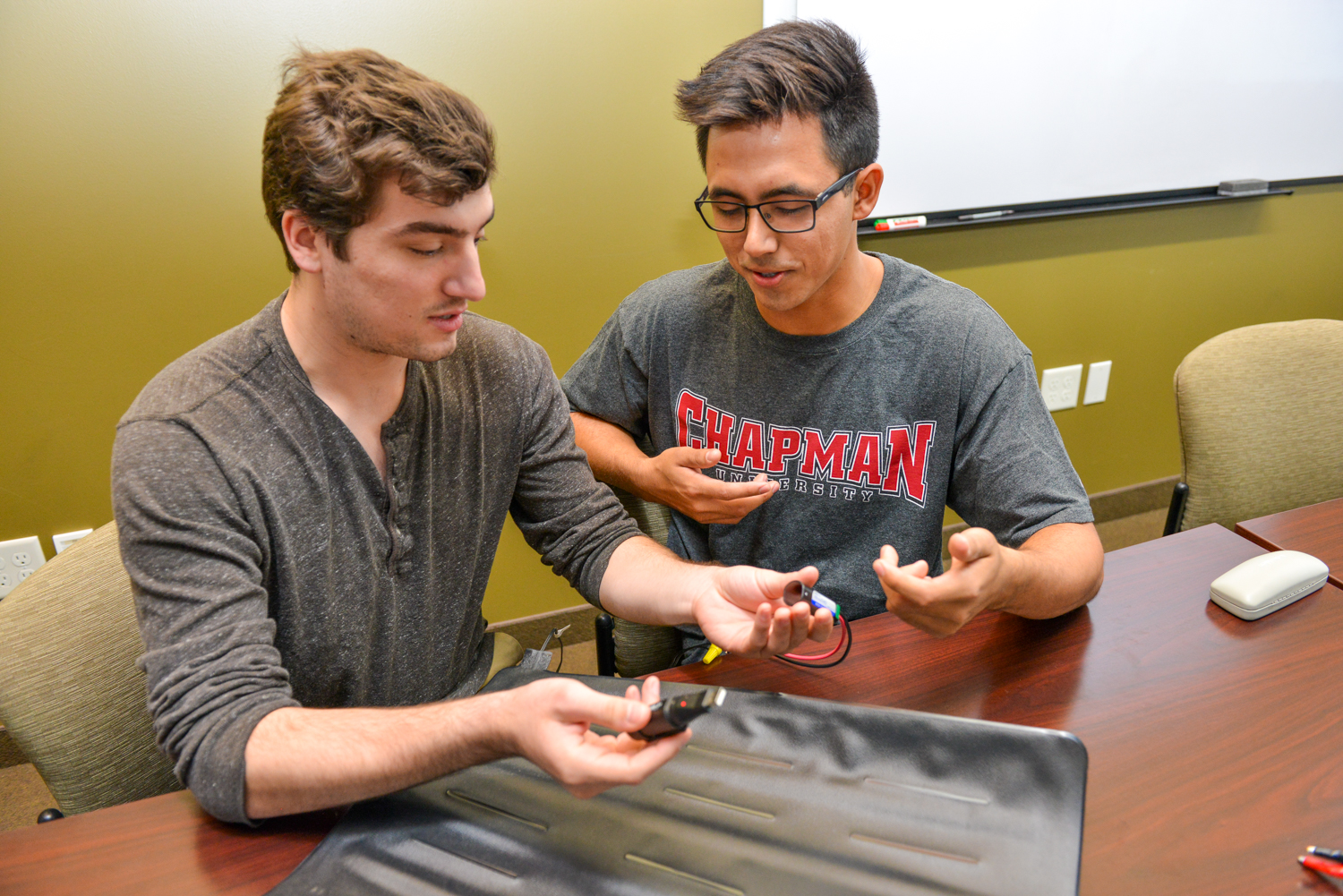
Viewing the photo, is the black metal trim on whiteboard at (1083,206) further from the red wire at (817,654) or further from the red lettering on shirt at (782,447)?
the red wire at (817,654)

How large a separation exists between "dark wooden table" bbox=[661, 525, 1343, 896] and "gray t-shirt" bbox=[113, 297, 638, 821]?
Result: 355 mm

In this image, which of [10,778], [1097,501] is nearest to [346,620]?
[10,778]

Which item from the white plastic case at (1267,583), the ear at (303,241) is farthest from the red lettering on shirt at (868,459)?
the ear at (303,241)

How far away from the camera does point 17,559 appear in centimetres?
183

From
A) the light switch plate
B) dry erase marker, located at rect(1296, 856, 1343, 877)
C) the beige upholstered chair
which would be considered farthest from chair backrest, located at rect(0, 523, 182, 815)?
the light switch plate

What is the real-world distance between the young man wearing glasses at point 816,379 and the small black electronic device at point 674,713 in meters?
0.51

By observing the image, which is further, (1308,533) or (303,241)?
(1308,533)

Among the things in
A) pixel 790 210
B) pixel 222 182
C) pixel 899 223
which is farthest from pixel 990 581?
pixel 222 182

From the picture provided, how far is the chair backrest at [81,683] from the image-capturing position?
3.08 ft

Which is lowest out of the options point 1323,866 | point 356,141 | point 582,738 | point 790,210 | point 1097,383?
point 1097,383

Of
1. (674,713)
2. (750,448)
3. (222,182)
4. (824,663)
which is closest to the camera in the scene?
(674,713)

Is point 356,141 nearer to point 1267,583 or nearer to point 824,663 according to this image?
point 824,663

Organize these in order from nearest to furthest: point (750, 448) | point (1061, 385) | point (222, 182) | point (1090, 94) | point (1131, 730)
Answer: point (1131, 730) < point (750, 448) < point (222, 182) < point (1090, 94) < point (1061, 385)

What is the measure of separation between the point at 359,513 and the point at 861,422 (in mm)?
706
